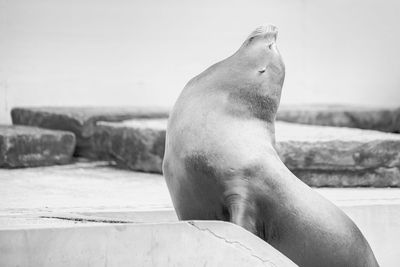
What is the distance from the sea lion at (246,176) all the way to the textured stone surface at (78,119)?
2.64 m

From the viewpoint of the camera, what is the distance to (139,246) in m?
2.58

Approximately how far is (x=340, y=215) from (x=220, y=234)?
1.98ft

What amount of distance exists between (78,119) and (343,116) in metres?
1.78

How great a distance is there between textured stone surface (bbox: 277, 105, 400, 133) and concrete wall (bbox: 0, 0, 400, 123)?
Answer: 0.52 metres

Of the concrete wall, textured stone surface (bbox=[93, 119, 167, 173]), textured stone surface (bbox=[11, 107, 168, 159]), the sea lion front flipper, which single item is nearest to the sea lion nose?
the sea lion front flipper

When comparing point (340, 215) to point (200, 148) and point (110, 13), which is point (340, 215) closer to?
point (200, 148)

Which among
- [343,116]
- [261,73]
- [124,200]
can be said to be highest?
[261,73]

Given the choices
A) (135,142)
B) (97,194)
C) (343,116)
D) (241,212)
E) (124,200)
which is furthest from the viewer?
(343,116)

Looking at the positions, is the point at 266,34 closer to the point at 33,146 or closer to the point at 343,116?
the point at 33,146

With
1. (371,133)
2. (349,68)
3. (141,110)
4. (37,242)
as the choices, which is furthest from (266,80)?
(349,68)

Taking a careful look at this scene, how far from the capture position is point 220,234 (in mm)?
2689

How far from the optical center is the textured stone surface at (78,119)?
19.3 ft

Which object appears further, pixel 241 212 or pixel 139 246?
pixel 241 212

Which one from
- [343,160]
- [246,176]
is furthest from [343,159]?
[246,176]
